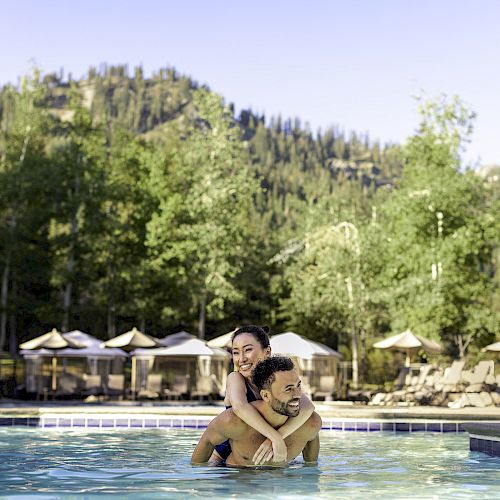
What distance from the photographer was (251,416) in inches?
213

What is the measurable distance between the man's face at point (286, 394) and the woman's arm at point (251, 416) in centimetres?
13

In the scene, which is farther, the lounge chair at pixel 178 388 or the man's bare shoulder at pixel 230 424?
the lounge chair at pixel 178 388

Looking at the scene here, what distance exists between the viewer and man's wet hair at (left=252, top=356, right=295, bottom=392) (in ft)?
17.2

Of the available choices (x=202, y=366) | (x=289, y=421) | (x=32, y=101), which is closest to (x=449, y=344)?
(x=202, y=366)

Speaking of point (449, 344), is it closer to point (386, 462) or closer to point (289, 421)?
point (386, 462)

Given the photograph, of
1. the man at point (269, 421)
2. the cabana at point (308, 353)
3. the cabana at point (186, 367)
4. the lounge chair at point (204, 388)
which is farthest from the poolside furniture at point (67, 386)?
the man at point (269, 421)

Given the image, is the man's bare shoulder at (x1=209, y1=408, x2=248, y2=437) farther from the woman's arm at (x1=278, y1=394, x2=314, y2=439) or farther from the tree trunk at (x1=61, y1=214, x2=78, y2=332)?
the tree trunk at (x1=61, y1=214, x2=78, y2=332)

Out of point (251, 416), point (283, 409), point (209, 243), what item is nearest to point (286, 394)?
point (283, 409)

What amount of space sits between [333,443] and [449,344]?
2473 cm

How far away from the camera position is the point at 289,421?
5.58m

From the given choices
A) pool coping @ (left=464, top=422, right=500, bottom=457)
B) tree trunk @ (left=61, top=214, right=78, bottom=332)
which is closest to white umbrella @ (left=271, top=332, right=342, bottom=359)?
pool coping @ (left=464, top=422, right=500, bottom=457)

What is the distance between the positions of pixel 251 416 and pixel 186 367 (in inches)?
860

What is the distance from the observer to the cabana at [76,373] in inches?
877

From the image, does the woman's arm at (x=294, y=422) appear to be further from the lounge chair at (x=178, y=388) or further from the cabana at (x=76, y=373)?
the cabana at (x=76, y=373)
